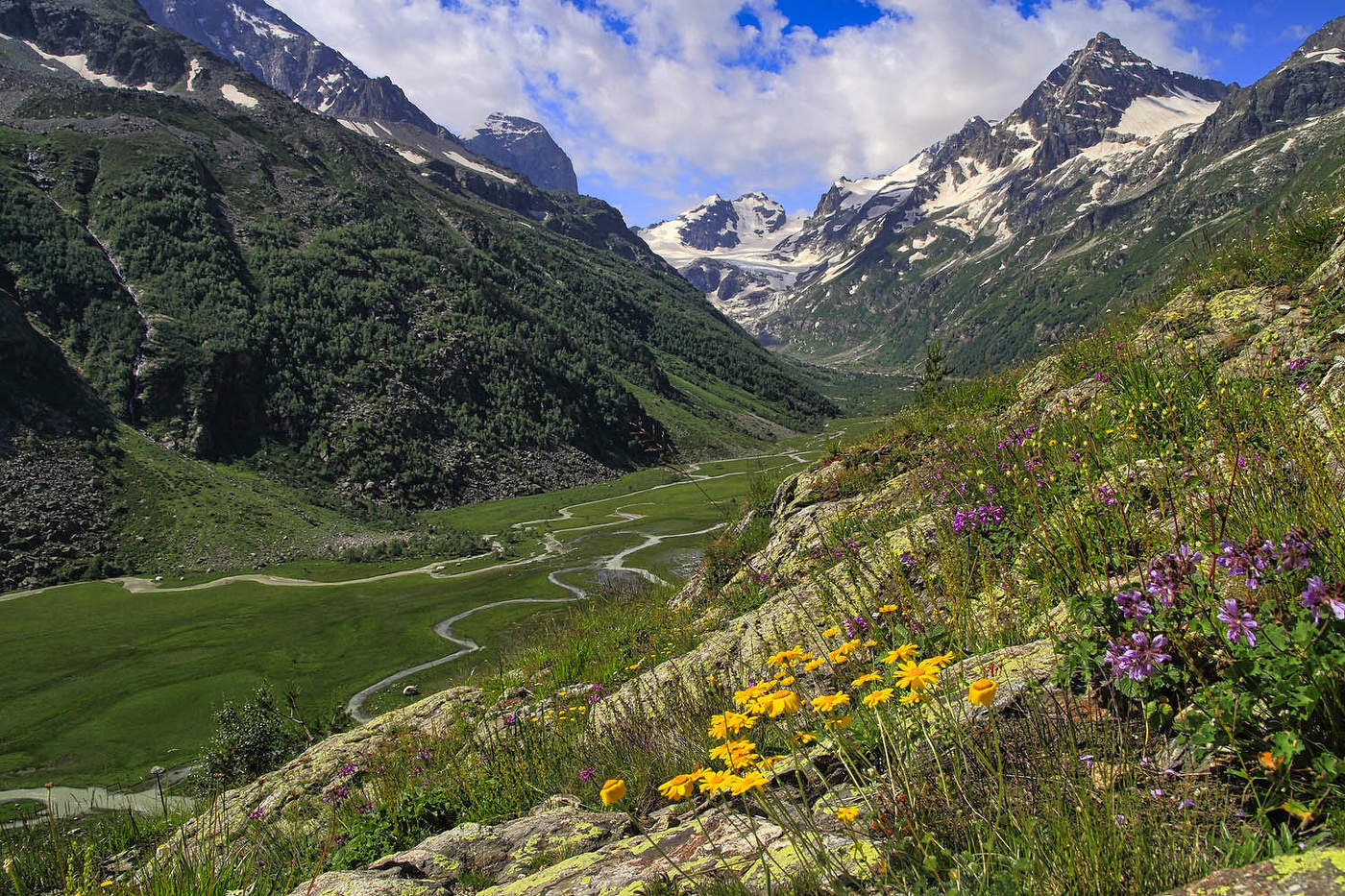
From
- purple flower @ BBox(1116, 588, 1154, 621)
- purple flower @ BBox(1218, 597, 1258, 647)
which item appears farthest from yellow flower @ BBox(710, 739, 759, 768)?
purple flower @ BBox(1218, 597, 1258, 647)

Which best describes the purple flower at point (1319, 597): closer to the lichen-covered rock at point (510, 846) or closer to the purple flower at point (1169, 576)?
the purple flower at point (1169, 576)

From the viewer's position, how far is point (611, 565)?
255 feet

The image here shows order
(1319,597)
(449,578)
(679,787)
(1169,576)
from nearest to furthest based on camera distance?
(1319,597) → (679,787) → (1169,576) → (449,578)

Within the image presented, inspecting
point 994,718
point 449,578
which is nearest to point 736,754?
point 994,718

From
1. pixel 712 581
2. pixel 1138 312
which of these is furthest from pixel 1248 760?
pixel 1138 312

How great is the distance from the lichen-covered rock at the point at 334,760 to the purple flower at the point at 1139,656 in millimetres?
8396

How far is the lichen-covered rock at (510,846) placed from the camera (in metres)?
4.67

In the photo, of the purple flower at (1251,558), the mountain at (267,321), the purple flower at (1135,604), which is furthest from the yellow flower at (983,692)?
the mountain at (267,321)

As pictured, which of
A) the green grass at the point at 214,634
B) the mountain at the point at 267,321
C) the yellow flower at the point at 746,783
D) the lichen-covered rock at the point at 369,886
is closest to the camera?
the yellow flower at the point at 746,783

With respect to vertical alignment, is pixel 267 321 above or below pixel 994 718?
above

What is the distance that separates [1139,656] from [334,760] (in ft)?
41.0

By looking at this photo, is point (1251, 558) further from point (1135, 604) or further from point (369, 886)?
point (369, 886)

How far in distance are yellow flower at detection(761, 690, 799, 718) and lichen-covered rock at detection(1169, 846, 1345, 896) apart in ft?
4.48

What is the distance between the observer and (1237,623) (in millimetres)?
2496
